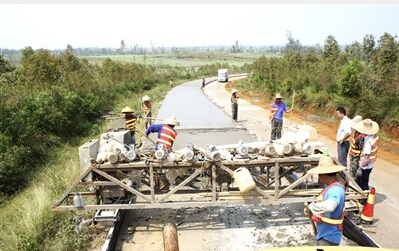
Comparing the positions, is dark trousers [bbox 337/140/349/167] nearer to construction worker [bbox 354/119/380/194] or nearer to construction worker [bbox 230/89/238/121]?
construction worker [bbox 354/119/380/194]

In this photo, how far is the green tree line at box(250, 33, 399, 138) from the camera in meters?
14.5

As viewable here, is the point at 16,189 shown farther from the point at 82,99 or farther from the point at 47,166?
the point at 82,99

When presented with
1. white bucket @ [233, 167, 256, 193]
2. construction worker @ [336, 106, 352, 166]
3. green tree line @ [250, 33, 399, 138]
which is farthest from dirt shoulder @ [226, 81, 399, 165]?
white bucket @ [233, 167, 256, 193]

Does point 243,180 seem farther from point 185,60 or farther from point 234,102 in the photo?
point 185,60

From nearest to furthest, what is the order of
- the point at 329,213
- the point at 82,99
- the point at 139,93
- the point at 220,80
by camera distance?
the point at 329,213
the point at 82,99
the point at 139,93
the point at 220,80

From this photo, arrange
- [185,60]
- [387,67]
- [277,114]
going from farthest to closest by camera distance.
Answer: [185,60] < [387,67] < [277,114]

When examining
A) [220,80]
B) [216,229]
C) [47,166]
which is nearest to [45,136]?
[47,166]

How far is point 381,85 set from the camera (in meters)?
15.0

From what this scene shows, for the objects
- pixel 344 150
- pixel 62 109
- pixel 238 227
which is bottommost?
pixel 238 227

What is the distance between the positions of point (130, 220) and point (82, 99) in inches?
562

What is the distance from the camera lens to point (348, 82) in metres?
16.2

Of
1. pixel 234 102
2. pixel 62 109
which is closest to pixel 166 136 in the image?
pixel 234 102

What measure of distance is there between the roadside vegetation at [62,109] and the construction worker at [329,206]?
13.6ft

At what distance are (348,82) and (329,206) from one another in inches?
539
